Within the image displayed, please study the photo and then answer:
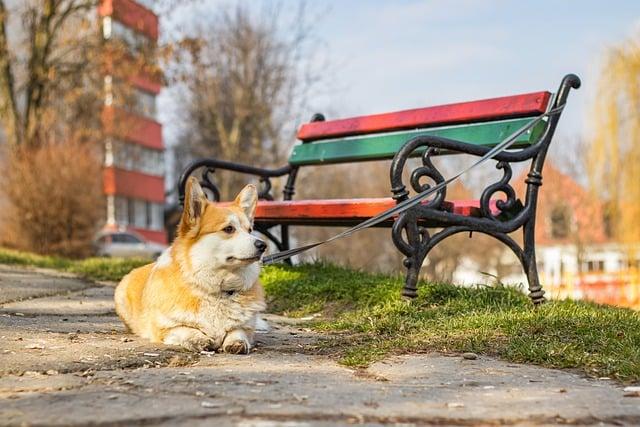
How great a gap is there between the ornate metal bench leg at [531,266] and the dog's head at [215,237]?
7.16ft

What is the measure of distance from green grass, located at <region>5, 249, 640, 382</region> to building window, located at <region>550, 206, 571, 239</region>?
3722 centimetres

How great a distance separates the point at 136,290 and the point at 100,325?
1.23 ft

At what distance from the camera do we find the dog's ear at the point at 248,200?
15.9ft

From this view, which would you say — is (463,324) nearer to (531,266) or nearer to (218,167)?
(531,266)

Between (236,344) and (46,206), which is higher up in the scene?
(46,206)

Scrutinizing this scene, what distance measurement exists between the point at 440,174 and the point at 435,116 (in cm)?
156

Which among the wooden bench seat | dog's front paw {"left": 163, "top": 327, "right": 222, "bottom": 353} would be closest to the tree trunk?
the wooden bench seat

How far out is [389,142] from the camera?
24.3ft

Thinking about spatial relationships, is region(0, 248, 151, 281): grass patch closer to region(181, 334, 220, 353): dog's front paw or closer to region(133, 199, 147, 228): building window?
region(181, 334, 220, 353): dog's front paw

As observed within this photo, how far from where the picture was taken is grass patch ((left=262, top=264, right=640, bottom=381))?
4004 millimetres

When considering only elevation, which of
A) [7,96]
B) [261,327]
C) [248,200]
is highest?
[7,96]

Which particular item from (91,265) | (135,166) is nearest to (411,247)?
(91,265)

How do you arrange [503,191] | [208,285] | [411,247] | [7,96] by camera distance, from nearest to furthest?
[208,285]
[411,247]
[503,191]
[7,96]

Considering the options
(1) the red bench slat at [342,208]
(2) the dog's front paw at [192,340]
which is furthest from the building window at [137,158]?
(2) the dog's front paw at [192,340]
